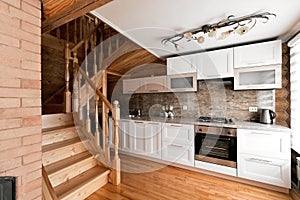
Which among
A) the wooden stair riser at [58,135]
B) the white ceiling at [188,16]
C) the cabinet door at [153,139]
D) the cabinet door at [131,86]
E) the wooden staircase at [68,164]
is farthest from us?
the cabinet door at [131,86]

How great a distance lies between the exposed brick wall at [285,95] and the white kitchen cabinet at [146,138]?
6.72ft

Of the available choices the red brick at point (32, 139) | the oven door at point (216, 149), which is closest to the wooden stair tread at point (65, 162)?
the red brick at point (32, 139)

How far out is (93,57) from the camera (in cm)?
334

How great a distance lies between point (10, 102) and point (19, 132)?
221 mm

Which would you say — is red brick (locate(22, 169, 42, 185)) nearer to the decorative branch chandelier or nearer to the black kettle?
the decorative branch chandelier

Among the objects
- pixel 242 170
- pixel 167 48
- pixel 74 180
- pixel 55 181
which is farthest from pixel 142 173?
pixel 167 48

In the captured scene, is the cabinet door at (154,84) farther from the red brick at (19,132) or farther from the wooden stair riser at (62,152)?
the red brick at (19,132)

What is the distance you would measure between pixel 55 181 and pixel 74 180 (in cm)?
24

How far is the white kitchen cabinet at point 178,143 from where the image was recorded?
272 centimetres

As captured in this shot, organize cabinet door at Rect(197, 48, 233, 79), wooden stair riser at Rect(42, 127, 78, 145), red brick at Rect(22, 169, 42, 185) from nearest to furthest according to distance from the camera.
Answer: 1. red brick at Rect(22, 169, 42, 185)
2. wooden stair riser at Rect(42, 127, 78, 145)
3. cabinet door at Rect(197, 48, 233, 79)

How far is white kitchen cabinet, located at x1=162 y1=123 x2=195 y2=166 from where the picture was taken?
2.72m

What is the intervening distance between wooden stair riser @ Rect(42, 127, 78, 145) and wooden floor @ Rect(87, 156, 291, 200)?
0.93m

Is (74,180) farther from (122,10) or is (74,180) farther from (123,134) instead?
(122,10)

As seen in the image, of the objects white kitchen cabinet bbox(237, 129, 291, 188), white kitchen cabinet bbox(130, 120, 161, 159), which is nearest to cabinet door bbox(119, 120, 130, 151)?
white kitchen cabinet bbox(130, 120, 161, 159)
